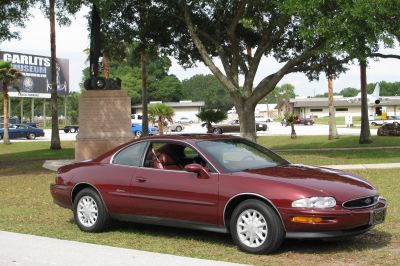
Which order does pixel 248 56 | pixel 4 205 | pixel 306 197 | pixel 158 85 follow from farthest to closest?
1. pixel 158 85
2. pixel 248 56
3. pixel 4 205
4. pixel 306 197

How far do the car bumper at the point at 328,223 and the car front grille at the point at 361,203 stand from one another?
0.06 m

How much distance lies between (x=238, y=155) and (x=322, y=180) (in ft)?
4.18

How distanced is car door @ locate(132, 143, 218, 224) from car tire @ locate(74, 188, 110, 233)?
62cm

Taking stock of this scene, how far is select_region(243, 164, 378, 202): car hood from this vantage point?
21.0 ft

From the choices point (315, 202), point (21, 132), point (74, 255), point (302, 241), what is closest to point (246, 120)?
point (302, 241)

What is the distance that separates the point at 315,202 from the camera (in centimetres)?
628

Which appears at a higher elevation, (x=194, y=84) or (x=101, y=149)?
(x=194, y=84)

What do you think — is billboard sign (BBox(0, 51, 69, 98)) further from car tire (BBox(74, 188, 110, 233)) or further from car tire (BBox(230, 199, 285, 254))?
Result: car tire (BBox(230, 199, 285, 254))

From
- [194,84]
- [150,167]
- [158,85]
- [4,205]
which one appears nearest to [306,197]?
[150,167]

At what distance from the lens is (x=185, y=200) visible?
280 inches

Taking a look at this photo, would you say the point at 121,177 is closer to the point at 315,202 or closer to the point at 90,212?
the point at 90,212

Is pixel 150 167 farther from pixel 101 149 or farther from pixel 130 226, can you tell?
pixel 101 149

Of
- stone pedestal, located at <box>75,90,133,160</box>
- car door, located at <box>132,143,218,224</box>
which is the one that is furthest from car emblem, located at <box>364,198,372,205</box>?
stone pedestal, located at <box>75,90,133,160</box>

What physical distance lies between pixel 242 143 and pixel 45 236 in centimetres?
301
